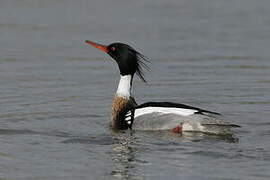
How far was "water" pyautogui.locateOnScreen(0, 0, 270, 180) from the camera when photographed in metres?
11.1

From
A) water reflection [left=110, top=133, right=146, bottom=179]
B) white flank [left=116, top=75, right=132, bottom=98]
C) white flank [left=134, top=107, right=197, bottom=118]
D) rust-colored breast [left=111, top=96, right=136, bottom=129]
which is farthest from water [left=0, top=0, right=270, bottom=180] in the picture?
white flank [left=116, top=75, right=132, bottom=98]

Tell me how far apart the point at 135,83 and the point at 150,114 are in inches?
165

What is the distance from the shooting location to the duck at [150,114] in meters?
13.0

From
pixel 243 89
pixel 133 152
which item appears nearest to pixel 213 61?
pixel 243 89

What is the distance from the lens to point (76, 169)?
35.5 ft

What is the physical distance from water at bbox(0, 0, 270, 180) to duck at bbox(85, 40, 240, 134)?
0.84ft

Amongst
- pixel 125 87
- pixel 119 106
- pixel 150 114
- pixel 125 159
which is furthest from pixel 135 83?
pixel 125 159

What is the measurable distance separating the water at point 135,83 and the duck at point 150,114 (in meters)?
0.26

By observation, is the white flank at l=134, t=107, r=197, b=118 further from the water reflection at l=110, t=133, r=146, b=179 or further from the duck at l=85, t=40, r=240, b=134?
the water reflection at l=110, t=133, r=146, b=179

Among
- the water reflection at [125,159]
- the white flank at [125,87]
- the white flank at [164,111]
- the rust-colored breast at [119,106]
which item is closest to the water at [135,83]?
the water reflection at [125,159]

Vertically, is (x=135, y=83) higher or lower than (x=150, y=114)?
higher

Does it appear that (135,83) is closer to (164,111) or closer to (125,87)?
(125,87)

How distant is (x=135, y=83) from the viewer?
17656 millimetres

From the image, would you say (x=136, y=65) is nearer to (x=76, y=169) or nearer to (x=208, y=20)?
(x=76, y=169)
